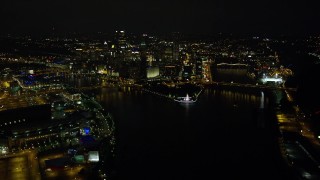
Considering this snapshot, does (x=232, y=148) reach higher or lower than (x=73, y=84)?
lower

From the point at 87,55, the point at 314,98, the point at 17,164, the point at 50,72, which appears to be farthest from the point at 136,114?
the point at 87,55

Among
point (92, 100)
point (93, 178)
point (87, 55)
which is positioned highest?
point (87, 55)

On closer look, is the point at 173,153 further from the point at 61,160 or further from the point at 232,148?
the point at 61,160

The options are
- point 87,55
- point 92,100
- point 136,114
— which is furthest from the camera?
point 87,55

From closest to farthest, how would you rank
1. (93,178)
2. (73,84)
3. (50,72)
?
(93,178) < (73,84) < (50,72)

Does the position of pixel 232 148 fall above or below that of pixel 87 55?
below

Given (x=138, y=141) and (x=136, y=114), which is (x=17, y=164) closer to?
(x=138, y=141)

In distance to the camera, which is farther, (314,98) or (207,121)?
(314,98)

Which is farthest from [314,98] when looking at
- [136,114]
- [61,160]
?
[61,160]

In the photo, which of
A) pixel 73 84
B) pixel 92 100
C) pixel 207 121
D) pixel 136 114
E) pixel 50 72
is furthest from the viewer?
pixel 50 72
